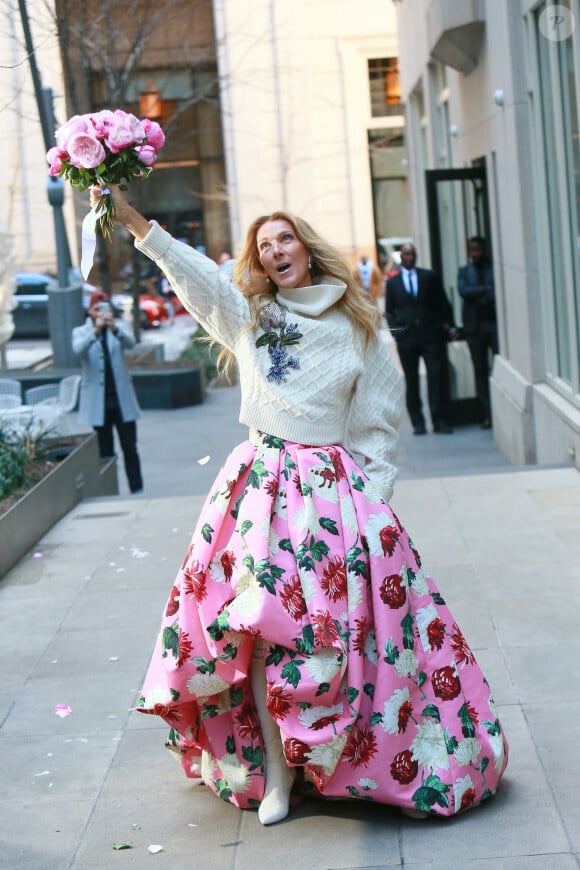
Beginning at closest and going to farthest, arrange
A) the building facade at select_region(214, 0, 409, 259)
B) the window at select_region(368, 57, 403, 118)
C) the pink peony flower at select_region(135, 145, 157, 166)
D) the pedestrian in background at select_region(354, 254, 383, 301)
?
1. the pink peony flower at select_region(135, 145, 157, 166)
2. the pedestrian in background at select_region(354, 254, 383, 301)
3. the building facade at select_region(214, 0, 409, 259)
4. the window at select_region(368, 57, 403, 118)

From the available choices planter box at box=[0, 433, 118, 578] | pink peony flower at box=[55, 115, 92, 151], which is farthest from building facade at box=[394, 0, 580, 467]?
pink peony flower at box=[55, 115, 92, 151]

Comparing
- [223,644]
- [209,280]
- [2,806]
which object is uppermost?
[209,280]

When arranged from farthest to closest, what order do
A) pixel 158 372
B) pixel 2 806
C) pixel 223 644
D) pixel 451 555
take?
pixel 158 372
pixel 451 555
pixel 2 806
pixel 223 644

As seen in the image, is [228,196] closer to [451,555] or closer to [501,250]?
[501,250]

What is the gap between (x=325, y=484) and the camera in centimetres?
406

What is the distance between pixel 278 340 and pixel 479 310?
33.5ft

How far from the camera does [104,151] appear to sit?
12.8ft

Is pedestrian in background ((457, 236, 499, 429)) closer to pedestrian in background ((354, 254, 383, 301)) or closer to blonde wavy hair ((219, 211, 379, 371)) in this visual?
blonde wavy hair ((219, 211, 379, 371))

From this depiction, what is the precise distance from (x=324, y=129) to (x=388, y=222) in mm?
3520

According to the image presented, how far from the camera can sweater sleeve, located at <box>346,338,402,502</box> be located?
14.0ft

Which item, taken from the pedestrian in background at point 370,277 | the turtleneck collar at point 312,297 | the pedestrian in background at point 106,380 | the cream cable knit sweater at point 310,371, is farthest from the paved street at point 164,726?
the pedestrian in background at point 370,277

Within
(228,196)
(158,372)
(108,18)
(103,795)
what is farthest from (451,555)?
(228,196)

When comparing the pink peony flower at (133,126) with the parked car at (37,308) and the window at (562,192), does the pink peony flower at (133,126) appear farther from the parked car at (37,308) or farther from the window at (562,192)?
the parked car at (37,308)

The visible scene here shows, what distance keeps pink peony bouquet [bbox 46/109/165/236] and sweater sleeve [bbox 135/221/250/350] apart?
16 centimetres
